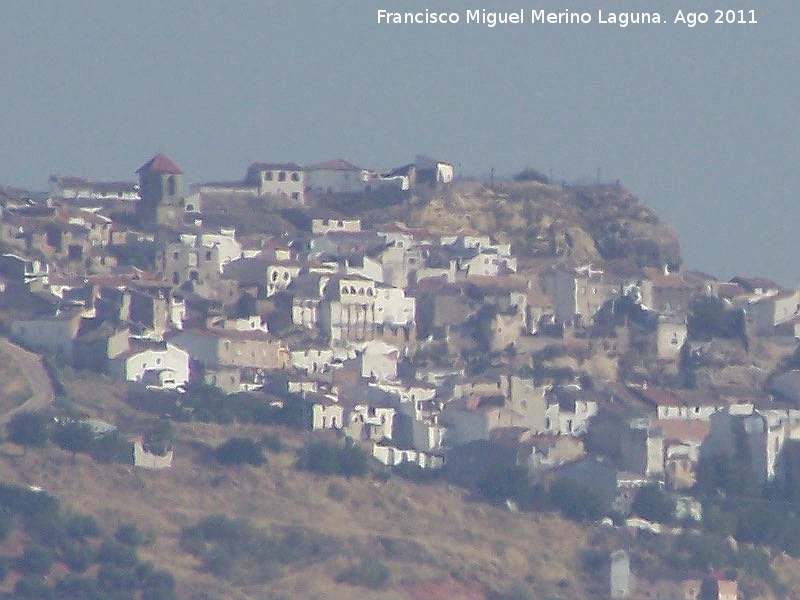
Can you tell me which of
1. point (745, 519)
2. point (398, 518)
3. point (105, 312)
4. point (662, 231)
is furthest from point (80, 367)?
point (662, 231)

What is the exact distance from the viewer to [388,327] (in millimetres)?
90562

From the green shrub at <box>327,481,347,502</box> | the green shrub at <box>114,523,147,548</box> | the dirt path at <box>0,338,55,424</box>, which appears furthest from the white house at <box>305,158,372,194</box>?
the green shrub at <box>114,523,147,548</box>

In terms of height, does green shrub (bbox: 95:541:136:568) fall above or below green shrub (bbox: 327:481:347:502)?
below

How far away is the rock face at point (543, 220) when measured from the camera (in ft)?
337

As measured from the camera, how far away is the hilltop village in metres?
84.4

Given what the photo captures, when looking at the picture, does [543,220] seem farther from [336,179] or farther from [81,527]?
[81,527]

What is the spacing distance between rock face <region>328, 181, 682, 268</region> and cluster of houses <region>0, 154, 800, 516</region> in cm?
143

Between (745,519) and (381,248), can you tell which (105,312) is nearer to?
(381,248)

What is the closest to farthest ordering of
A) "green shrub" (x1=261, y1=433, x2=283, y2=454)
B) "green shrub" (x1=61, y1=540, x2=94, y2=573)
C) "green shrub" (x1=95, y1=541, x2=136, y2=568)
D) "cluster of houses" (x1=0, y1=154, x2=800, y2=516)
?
1. "green shrub" (x1=61, y1=540, x2=94, y2=573)
2. "green shrub" (x1=95, y1=541, x2=136, y2=568)
3. "green shrub" (x1=261, y1=433, x2=283, y2=454)
4. "cluster of houses" (x1=0, y1=154, x2=800, y2=516)

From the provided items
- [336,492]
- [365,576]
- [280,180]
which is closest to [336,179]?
[280,180]

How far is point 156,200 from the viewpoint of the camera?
99250mm

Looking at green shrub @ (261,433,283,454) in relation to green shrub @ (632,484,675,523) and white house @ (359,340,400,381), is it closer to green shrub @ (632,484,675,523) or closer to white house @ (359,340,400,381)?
A: white house @ (359,340,400,381)

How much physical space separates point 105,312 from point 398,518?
38.1ft

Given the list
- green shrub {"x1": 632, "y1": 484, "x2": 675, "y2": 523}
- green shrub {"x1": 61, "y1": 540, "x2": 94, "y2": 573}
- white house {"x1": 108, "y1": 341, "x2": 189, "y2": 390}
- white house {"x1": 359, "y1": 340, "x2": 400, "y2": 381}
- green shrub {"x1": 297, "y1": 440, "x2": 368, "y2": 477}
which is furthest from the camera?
white house {"x1": 359, "y1": 340, "x2": 400, "y2": 381}
